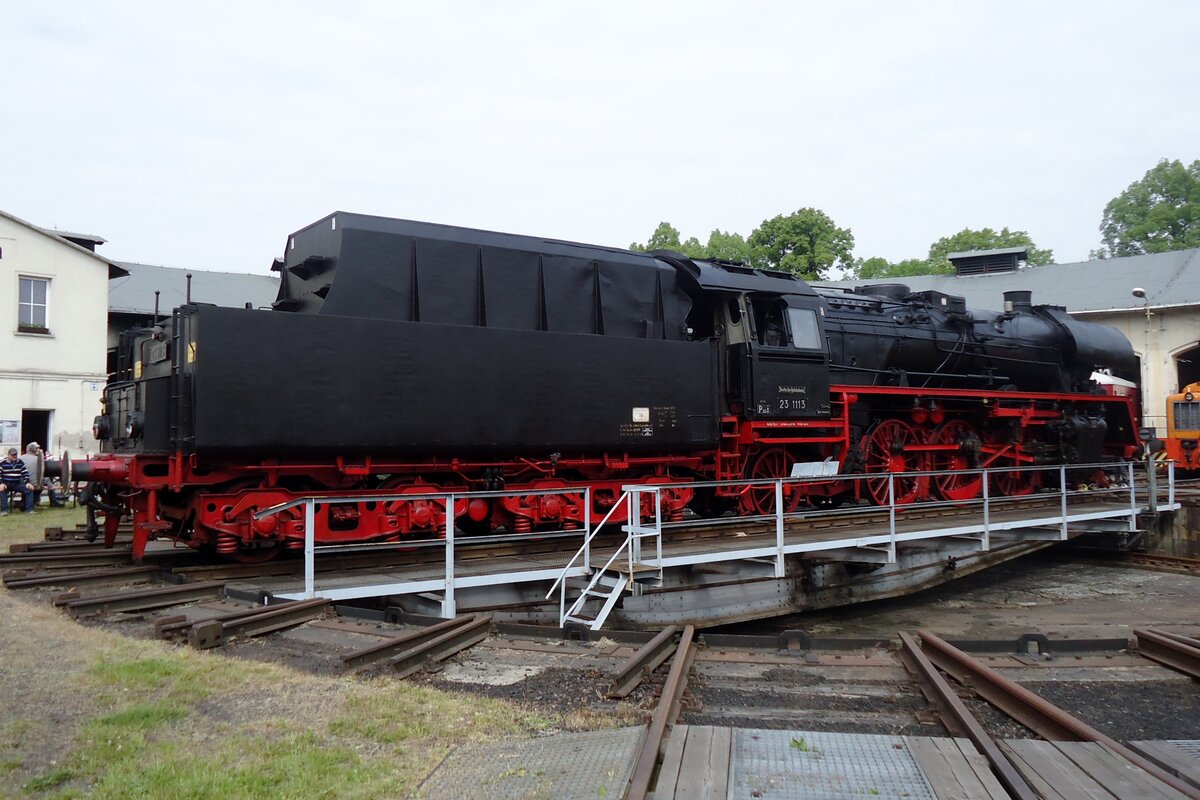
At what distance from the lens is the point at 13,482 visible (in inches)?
627

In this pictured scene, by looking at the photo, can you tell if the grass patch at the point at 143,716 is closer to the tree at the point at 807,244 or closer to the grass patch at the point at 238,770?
the grass patch at the point at 238,770

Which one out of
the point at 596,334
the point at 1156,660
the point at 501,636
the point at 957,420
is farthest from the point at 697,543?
the point at 957,420

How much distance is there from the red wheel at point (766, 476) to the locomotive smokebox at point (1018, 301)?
7.87 meters

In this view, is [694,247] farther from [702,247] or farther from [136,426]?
[136,426]

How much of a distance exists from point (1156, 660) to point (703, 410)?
5715 mm

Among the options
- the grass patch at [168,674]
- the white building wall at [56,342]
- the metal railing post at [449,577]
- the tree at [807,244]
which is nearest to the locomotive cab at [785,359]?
the metal railing post at [449,577]

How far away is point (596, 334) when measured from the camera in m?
10.1

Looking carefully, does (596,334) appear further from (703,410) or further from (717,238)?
(717,238)

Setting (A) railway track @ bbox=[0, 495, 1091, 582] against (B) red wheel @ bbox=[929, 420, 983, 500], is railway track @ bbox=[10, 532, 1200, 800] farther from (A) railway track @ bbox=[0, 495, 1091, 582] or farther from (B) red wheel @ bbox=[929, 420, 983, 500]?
(B) red wheel @ bbox=[929, 420, 983, 500]

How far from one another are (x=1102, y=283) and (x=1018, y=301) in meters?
18.9

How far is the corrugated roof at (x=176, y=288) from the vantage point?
2553 cm

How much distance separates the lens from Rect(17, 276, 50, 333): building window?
774 inches

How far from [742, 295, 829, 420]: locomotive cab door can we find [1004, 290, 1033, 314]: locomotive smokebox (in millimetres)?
7121


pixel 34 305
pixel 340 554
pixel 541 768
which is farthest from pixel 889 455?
pixel 34 305
